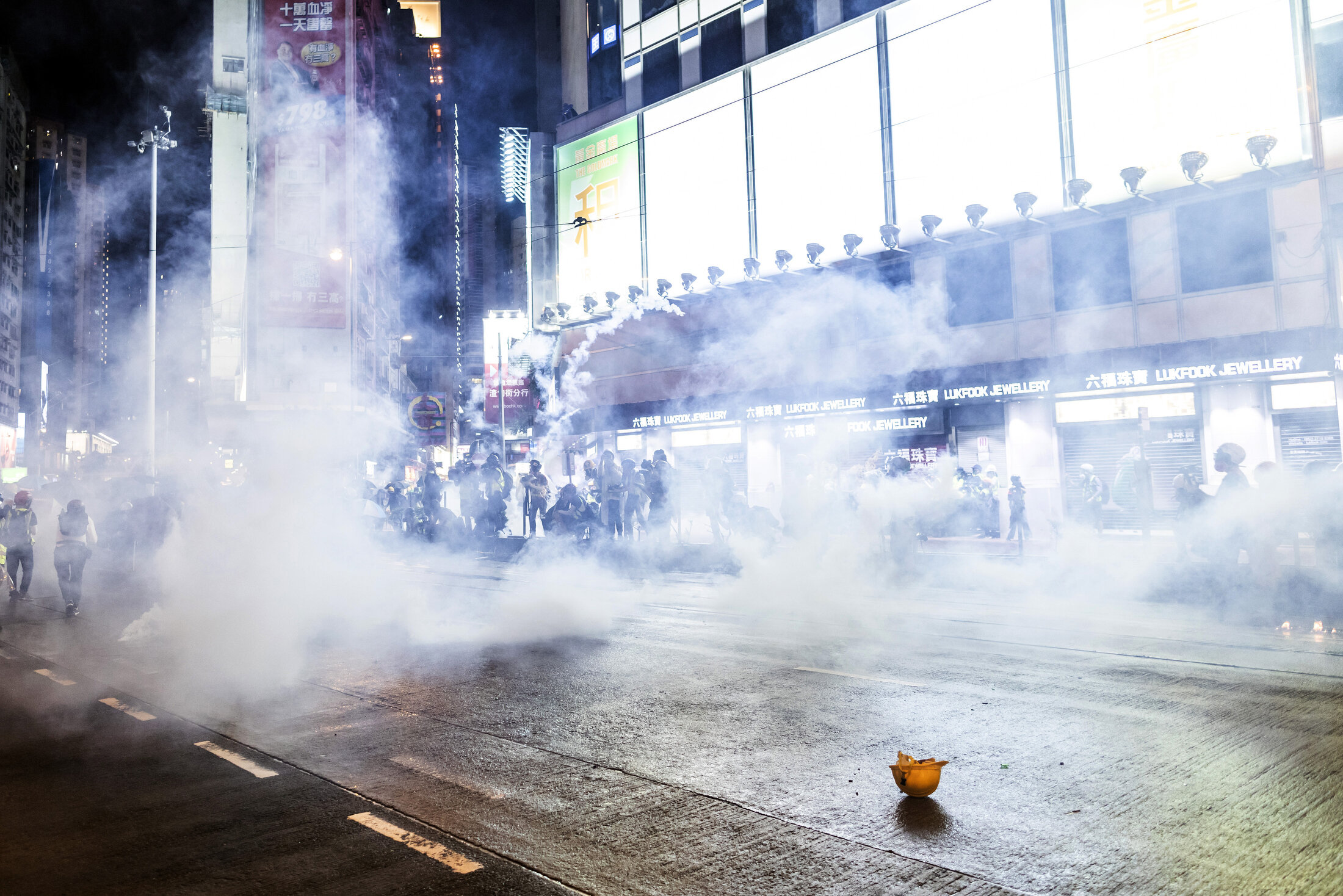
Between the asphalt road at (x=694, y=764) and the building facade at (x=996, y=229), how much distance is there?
8118 millimetres

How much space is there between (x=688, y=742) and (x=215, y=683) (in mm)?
3650

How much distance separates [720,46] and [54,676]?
20270mm

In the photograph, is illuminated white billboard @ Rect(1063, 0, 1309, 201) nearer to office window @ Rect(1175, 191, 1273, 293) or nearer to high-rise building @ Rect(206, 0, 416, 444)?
office window @ Rect(1175, 191, 1273, 293)

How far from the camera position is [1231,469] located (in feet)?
29.1

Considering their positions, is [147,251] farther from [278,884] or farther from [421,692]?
[278,884]

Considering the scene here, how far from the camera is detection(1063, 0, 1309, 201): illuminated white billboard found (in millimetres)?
13484

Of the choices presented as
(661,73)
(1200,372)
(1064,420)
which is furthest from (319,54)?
(1200,372)

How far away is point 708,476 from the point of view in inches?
584

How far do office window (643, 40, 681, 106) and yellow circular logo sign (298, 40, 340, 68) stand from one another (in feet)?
116

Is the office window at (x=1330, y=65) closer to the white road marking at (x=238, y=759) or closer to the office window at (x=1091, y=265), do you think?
the office window at (x=1091, y=265)

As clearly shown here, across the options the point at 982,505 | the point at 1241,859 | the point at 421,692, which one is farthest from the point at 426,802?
the point at 982,505

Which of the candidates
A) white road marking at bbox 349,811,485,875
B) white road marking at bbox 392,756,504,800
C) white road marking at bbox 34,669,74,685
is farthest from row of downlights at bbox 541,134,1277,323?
white road marking at bbox 349,811,485,875

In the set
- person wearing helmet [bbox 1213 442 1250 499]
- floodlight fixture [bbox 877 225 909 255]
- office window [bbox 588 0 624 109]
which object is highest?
office window [bbox 588 0 624 109]

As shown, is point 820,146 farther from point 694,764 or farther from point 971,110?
point 694,764
